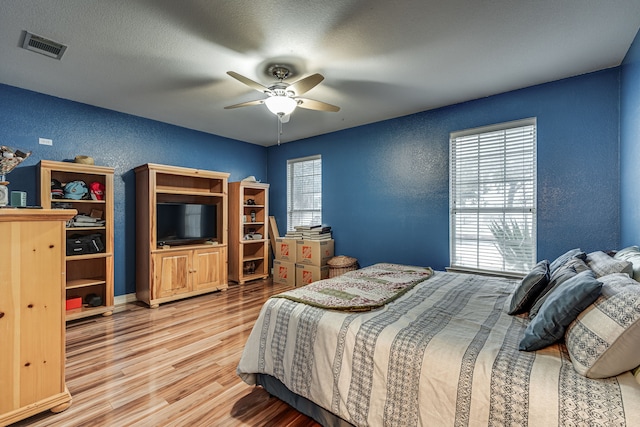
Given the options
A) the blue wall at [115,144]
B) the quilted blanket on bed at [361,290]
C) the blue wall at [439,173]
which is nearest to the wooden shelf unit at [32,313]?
the quilted blanket on bed at [361,290]

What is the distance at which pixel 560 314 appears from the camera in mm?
1316

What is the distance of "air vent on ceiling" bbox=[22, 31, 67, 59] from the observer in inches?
89.3

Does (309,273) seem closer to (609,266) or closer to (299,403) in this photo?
(299,403)

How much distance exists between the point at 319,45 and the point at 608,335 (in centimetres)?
245

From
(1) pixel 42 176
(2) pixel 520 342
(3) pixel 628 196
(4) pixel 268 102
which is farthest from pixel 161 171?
(3) pixel 628 196

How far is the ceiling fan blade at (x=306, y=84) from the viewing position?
7.81 ft

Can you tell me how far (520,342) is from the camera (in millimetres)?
1377

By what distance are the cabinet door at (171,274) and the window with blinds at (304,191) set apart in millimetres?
2045

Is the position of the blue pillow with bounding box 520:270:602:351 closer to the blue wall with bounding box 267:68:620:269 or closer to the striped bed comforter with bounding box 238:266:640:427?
the striped bed comforter with bounding box 238:266:640:427

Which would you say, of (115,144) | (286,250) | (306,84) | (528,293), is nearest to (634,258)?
(528,293)

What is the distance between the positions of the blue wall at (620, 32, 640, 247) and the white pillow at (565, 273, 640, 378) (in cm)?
159

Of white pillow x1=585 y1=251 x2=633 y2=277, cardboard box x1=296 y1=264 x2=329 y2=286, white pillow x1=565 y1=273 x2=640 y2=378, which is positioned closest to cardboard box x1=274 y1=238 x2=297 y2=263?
cardboard box x1=296 y1=264 x2=329 y2=286

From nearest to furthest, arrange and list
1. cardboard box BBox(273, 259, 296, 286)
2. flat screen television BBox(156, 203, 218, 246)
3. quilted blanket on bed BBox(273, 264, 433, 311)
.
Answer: quilted blanket on bed BBox(273, 264, 433, 311)
flat screen television BBox(156, 203, 218, 246)
cardboard box BBox(273, 259, 296, 286)

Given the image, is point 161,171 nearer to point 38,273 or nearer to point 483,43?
point 38,273
